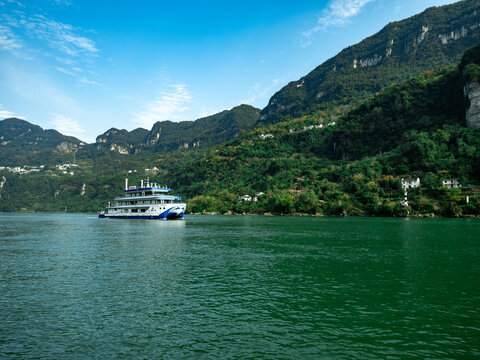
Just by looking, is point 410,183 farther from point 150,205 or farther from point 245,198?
point 150,205

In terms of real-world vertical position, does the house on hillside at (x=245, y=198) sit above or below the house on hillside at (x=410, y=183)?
below

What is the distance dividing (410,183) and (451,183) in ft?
48.7

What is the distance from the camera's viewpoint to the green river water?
40.8 ft

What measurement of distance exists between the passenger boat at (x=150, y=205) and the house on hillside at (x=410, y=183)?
9073 centimetres

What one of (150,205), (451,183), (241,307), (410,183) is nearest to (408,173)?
(410,183)

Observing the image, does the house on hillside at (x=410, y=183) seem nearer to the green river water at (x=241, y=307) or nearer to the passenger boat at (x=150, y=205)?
the passenger boat at (x=150, y=205)

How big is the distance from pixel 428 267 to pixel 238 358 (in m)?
23.4

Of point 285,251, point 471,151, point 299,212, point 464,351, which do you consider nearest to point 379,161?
point 471,151

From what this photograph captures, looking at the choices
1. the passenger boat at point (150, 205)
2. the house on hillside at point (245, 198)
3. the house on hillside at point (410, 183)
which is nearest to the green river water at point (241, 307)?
the passenger boat at point (150, 205)

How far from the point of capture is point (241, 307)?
1742 centimetres

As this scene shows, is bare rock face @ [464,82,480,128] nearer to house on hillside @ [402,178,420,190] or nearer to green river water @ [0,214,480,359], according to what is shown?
house on hillside @ [402,178,420,190]

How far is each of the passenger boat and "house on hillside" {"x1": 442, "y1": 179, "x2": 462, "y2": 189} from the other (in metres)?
97.7

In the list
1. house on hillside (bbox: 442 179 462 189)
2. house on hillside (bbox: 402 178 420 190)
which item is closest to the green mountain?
house on hillside (bbox: 442 179 462 189)

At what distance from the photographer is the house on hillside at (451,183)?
4566 inches
